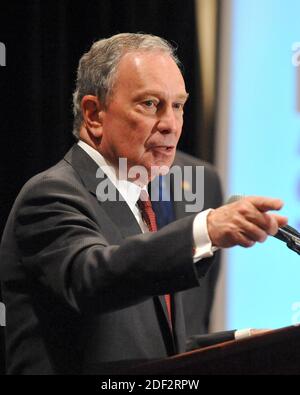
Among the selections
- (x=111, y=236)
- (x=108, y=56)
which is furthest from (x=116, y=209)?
(x=108, y=56)

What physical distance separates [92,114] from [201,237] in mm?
620

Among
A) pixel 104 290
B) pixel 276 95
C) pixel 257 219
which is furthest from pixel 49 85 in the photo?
pixel 257 219

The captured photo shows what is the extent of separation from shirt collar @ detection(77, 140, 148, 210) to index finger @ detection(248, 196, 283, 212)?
1.83 ft

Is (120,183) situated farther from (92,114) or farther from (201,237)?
(201,237)

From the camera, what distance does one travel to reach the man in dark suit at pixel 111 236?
140 cm

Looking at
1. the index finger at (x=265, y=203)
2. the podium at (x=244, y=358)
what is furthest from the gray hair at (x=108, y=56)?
the podium at (x=244, y=358)

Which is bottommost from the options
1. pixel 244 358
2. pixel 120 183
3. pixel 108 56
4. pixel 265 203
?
pixel 244 358

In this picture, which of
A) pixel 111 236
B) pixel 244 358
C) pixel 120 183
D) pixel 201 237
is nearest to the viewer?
pixel 244 358

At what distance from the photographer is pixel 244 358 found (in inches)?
50.3

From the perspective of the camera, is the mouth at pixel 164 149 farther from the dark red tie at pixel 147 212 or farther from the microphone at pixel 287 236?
the microphone at pixel 287 236

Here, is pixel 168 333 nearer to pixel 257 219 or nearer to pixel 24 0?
pixel 257 219

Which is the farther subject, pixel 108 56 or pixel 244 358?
pixel 108 56

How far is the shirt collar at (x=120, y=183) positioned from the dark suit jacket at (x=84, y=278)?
3 cm

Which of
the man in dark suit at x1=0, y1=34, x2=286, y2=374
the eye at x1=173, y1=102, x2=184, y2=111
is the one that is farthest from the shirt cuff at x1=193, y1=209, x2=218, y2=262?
the eye at x1=173, y1=102, x2=184, y2=111
